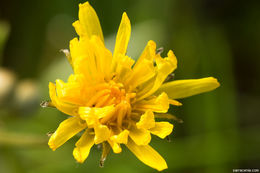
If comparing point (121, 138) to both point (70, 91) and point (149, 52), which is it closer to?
point (70, 91)

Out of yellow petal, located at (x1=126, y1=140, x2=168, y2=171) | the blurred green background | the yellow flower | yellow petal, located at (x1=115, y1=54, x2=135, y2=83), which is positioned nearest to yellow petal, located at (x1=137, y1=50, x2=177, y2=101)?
the yellow flower

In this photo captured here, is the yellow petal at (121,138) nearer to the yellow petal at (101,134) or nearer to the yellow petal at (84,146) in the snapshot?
the yellow petal at (101,134)

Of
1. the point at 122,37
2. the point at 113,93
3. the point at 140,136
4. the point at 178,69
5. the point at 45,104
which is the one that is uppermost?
the point at 122,37

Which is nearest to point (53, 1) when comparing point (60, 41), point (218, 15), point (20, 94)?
point (60, 41)

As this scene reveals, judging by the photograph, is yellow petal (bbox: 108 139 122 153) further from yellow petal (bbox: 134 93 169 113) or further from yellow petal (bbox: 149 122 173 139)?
yellow petal (bbox: 134 93 169 113)

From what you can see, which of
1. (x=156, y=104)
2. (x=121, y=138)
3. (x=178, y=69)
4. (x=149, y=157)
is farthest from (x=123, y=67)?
(x=178, y=69)

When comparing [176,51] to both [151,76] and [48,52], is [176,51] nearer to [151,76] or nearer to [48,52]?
[48,52]

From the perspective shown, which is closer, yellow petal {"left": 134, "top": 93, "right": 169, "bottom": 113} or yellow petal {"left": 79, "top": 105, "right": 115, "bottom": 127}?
yellow petal {"left": 79, "top": 105, "right": 115, "bottom": 127}
